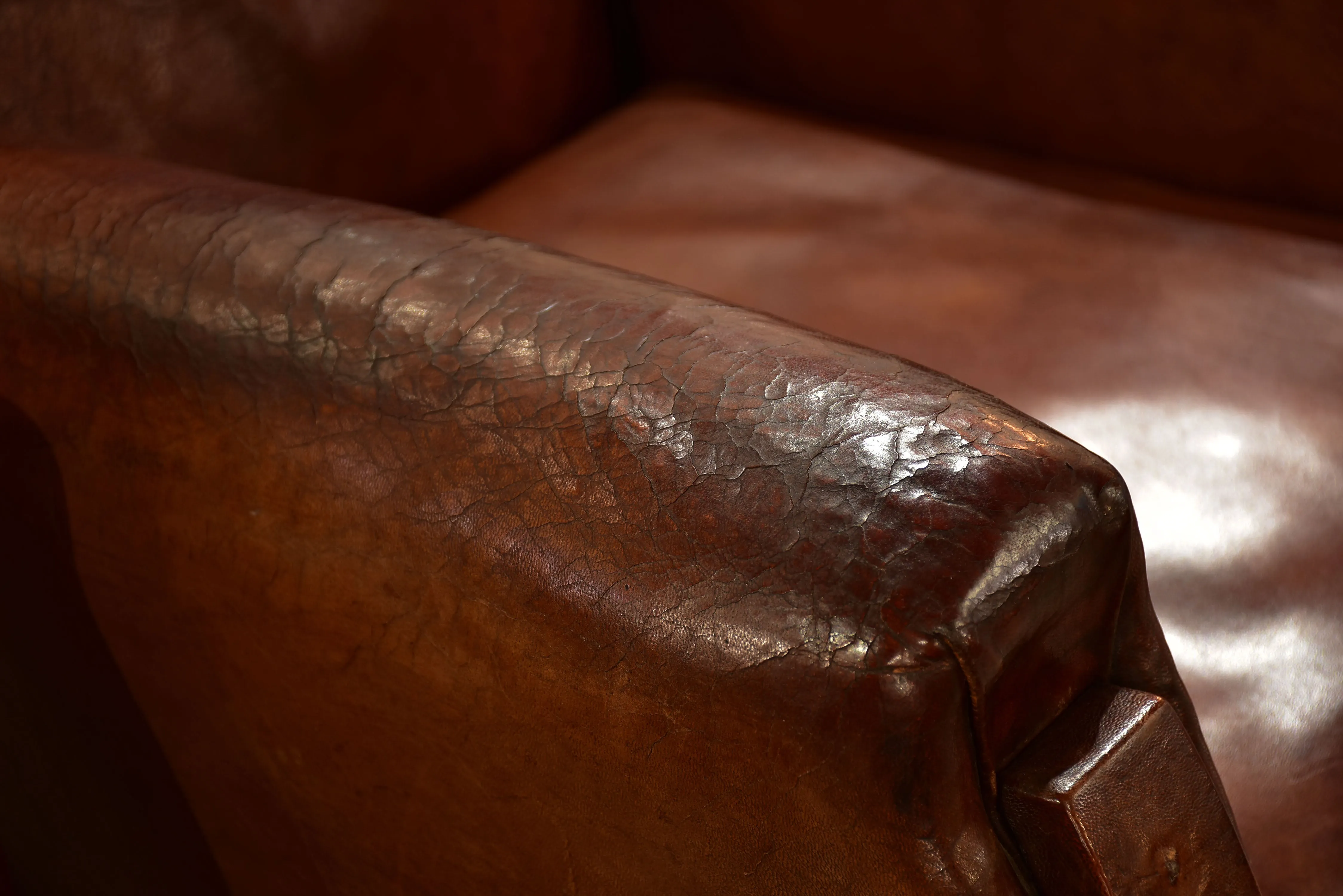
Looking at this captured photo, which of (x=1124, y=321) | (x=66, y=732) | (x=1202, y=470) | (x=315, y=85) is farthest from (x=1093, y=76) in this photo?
(x=66, y=732)

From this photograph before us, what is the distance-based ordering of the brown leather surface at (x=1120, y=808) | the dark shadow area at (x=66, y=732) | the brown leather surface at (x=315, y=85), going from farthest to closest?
the brown leather surface at (x=315, y=85)
the dark shadow area at (x=66, y=732)
the brown leather surface at (x=1120, y=808)

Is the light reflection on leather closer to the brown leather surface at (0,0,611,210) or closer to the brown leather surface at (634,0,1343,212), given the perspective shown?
the brown leather surface at (634,0,1343,212)

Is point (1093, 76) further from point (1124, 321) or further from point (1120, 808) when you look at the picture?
point (1120, 808)

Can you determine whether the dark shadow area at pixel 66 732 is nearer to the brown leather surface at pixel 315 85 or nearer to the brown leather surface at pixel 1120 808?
the brown leather surface at pixel 315 85

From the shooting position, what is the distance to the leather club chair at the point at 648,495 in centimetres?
36

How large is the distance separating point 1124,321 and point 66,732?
0.67m

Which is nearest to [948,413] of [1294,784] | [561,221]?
[1294,784]

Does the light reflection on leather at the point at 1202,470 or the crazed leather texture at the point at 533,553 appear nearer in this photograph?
the crazed leather texture at the point at 533,553

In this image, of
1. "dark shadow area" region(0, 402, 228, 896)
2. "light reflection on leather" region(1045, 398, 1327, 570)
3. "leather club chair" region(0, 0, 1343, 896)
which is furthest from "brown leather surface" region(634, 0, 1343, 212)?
"dark shadow area" region(0, 402, 228, 896)

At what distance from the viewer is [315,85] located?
88 cm

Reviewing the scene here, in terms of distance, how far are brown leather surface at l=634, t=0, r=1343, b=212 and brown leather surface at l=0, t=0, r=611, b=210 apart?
208 millimetres

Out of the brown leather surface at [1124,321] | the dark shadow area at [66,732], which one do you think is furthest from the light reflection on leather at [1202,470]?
the dark shadow area at [66,732]

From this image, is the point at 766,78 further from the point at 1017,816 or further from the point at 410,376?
the point at 1017,816

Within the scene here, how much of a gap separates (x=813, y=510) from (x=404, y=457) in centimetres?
16
